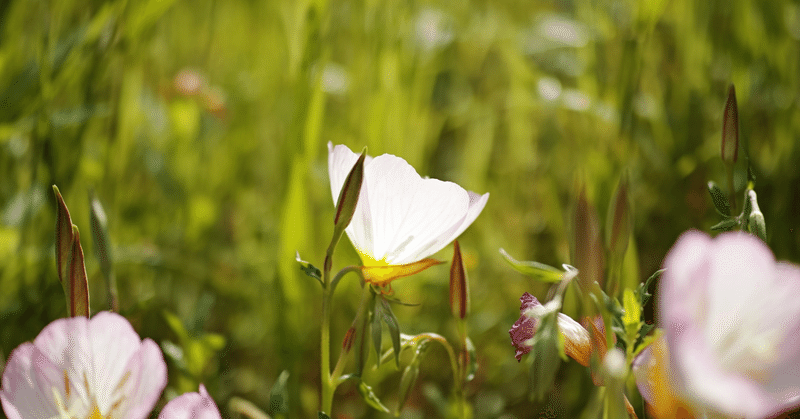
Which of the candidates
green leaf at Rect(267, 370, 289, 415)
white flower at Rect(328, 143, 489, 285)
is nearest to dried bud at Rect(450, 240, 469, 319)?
white flower at Rect(328, 143, 489, 285)

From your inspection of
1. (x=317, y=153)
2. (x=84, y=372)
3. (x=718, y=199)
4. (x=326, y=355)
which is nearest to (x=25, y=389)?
(x=84, y=372)

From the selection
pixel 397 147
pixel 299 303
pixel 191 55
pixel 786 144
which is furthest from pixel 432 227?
pixel 191 55

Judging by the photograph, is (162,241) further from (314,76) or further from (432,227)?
(432,227)

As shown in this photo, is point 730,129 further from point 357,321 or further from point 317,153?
point 317,153

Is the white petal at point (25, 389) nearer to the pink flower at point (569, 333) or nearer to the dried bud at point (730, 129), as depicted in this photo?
the pink flower at point (569, 333)

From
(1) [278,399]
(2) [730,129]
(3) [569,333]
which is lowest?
(1) [278,399]

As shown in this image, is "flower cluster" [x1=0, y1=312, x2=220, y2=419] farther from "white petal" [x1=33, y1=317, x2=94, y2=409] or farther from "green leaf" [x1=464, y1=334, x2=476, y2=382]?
"green leaf" [x1=464, y1=334, x2=476, y2=382]

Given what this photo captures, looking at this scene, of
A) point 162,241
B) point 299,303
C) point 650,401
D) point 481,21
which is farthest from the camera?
point 481,21
